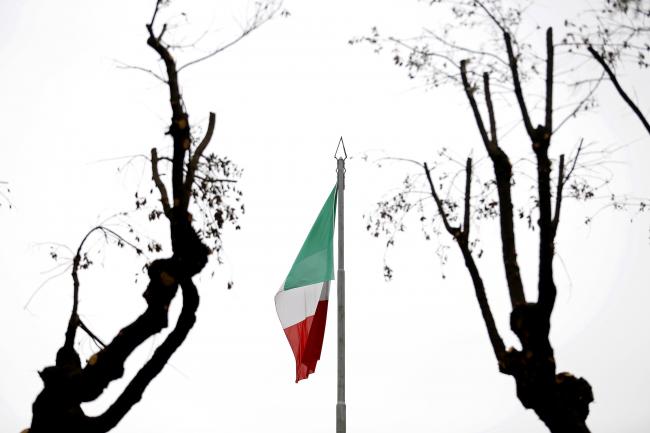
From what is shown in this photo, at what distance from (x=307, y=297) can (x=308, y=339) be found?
2.49ft

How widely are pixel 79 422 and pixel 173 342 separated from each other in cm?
168

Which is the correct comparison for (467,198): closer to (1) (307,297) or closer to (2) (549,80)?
(2) (549,80)

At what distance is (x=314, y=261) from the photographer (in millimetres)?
16188

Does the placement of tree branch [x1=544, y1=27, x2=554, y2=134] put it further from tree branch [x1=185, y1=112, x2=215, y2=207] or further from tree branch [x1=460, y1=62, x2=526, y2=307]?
tree branch [x1=185, y1=112, x2=215, y2=207]

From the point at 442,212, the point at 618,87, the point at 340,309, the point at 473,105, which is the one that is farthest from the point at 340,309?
the point at 618,87

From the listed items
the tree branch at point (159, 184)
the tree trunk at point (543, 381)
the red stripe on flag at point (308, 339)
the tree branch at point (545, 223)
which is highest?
the tree branch at point (159, 184)

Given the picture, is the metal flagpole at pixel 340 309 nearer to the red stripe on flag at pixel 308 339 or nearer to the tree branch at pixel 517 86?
the red stripe on flag at pixel 308 339

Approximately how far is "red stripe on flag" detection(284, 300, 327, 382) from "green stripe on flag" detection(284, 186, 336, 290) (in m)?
0.49

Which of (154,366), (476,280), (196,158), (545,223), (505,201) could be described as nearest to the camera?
(545,223)

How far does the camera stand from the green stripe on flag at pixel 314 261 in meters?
16.1

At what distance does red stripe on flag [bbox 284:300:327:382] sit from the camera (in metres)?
15.7

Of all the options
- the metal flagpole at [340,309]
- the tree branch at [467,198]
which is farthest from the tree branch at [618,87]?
the metal flagpole at [340,309]

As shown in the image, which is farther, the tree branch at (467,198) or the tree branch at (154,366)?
the tree branch at (467,198)

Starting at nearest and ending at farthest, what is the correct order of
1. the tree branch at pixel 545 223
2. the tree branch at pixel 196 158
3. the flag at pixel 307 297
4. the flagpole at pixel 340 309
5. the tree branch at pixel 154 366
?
the tree branch at pixel 545 223, the tree branch at pixel 154 366, the tree branch at pixel 196 158, the flagpole at pixel 340 309, the flag at pixel 307 297
